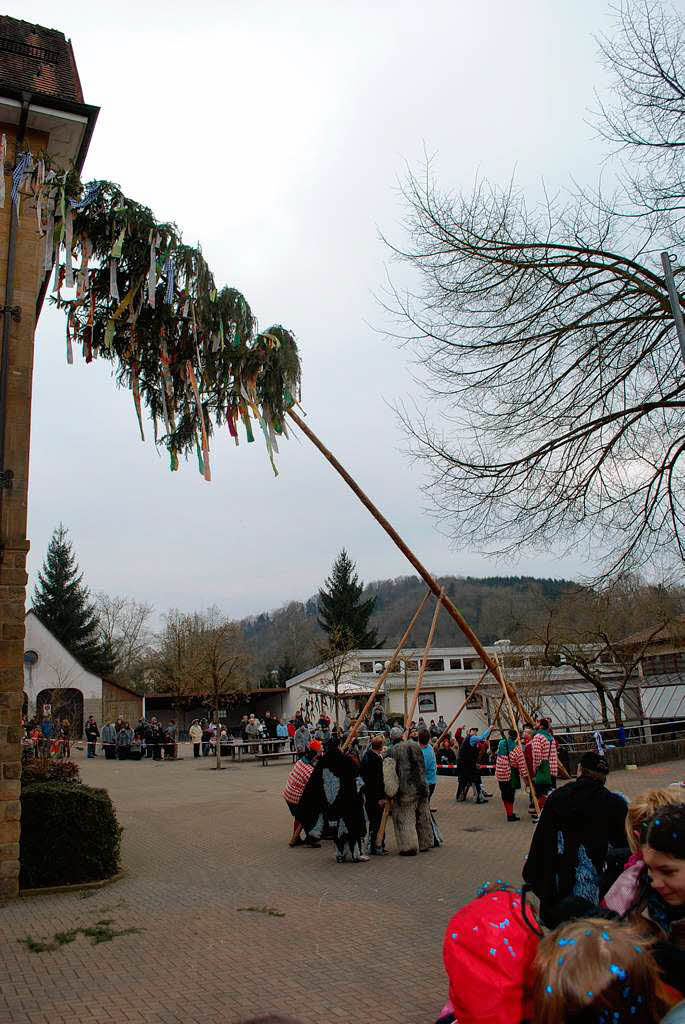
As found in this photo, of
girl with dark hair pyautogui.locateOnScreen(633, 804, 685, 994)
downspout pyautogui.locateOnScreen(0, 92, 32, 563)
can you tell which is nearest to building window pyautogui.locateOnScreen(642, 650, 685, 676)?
downspout pyautogui.locateOnScreen(0, 92, 32, 563)

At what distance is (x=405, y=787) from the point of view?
36.0ft

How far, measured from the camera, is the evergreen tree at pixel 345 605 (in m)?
57.7

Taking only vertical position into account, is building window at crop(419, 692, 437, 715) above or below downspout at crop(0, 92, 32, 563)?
below

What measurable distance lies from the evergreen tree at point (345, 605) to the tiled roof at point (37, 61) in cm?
4732

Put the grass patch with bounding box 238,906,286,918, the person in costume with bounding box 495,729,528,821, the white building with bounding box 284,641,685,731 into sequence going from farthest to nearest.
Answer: the white building with bounding box 284,641,685,731 → the person in costume with bounding box 495,729,528,821 → the grass patch with bounding box 238,906,286,918

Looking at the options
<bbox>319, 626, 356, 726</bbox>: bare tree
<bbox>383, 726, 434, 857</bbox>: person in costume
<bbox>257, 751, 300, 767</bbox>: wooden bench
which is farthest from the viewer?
<bbox>319, 626, 356, 726</bbox>: bare tree

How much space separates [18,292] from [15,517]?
3.12m

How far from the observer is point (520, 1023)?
6.85 feet

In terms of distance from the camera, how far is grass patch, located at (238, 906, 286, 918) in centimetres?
791

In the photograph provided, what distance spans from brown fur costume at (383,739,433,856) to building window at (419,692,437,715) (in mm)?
33177

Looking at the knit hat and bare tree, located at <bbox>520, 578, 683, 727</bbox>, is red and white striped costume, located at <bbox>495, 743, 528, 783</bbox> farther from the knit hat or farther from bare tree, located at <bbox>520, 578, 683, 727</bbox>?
the knit hat

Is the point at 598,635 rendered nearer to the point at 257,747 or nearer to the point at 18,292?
the point at 257,747

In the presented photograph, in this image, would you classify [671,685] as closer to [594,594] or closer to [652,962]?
[594,594]

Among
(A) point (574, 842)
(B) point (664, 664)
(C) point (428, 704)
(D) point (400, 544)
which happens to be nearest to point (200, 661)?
(C) point (428, 704)
